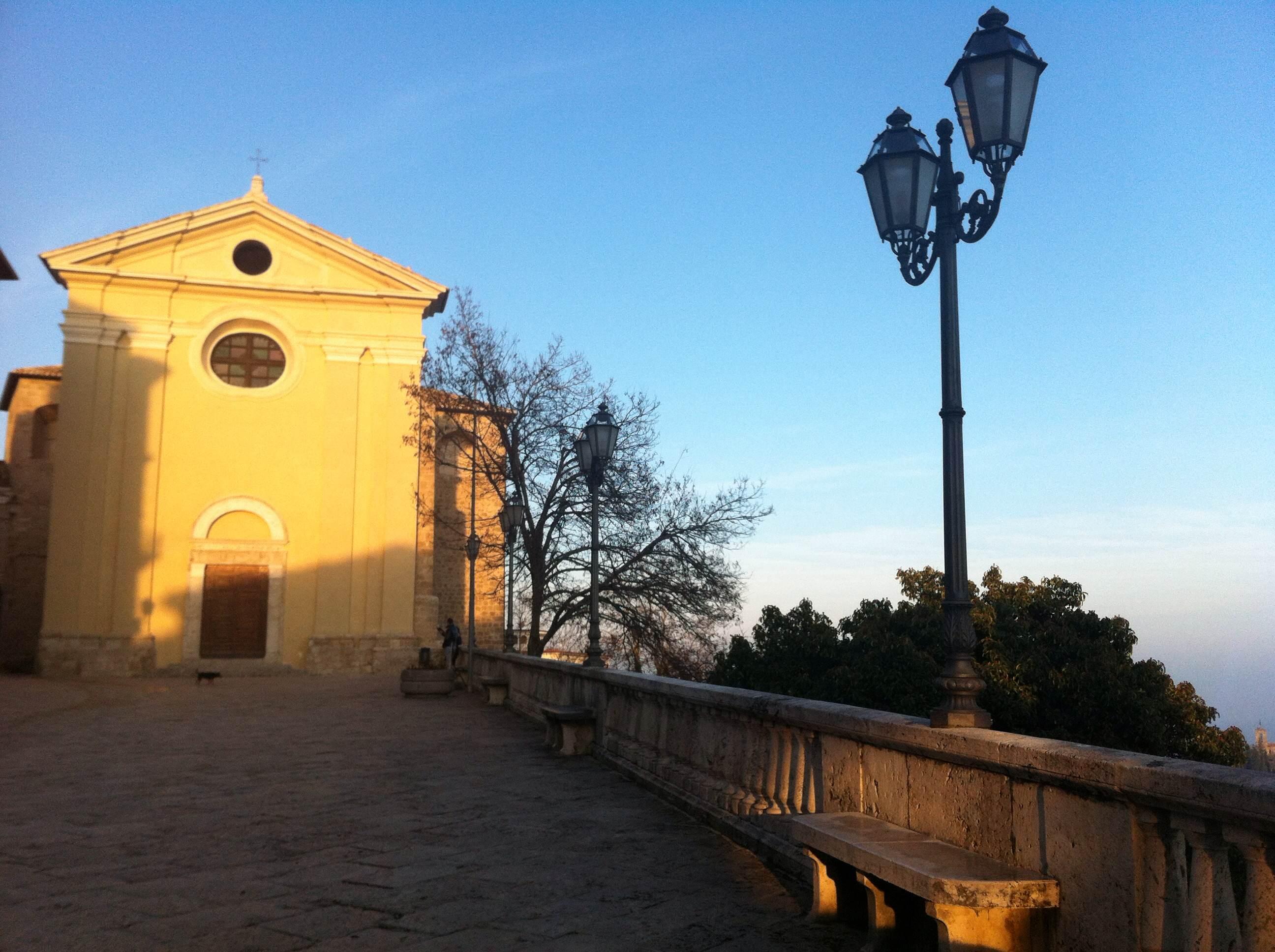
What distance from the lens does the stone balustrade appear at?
2.45 m

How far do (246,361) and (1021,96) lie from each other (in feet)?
80.6

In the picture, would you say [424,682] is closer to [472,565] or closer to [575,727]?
[472,565]

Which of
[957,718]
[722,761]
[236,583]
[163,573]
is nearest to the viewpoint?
[957,718]

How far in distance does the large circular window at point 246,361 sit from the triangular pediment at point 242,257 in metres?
1.43

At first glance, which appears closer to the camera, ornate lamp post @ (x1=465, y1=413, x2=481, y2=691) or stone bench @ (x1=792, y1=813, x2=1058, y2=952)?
stone bench @ (x1=792, y1=813, x2=1058, y2=952)

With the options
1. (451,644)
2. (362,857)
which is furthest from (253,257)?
(362,857)

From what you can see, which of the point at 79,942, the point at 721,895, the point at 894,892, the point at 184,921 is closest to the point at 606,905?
the point at 721,895

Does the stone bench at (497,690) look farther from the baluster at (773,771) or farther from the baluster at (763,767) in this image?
the baluster at (773,771)

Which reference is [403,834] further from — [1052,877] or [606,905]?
[1052,877]

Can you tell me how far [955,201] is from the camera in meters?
4.72

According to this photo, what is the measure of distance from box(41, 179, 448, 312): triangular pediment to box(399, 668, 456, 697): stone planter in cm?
1216

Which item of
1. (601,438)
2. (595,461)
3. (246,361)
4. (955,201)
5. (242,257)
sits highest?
(242,257)

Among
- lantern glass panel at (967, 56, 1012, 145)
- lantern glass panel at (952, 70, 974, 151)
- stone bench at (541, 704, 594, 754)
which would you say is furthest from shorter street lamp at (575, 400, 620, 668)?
lantern glass panel at (967, 56, 1012, 145)

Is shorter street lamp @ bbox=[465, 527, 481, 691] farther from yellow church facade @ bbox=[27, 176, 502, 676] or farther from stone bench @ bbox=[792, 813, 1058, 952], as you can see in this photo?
stone bench @ bbox=[792, 813, 1058, 952]
